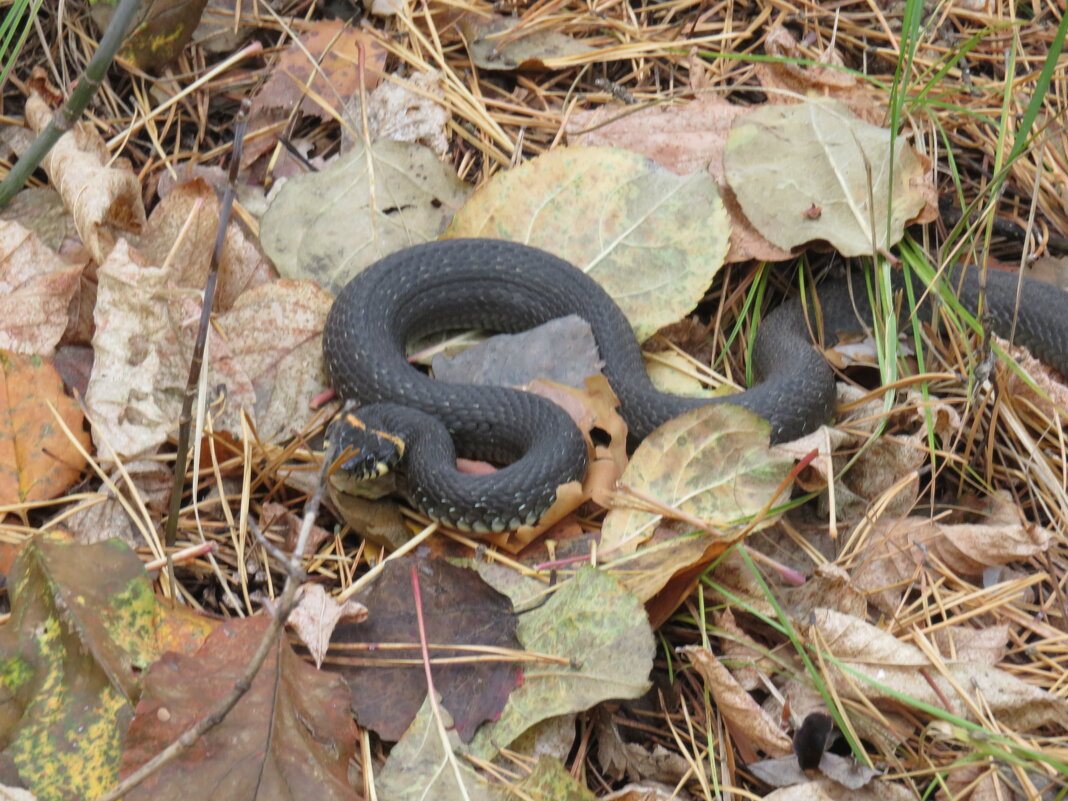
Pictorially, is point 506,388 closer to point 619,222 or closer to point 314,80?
point 619,222

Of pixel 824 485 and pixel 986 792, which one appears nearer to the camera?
pixel 986 792

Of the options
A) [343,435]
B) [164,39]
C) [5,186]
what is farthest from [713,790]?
[164,39]

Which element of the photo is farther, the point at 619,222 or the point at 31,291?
the point at 619,222

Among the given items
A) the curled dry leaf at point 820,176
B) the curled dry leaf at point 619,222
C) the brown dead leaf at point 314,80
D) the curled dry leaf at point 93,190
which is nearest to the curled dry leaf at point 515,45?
the brown dead leaf at point 314,80

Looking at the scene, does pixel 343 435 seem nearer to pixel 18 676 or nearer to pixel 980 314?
pixel 18 676

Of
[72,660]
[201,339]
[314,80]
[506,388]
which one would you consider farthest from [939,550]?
[314,80]
